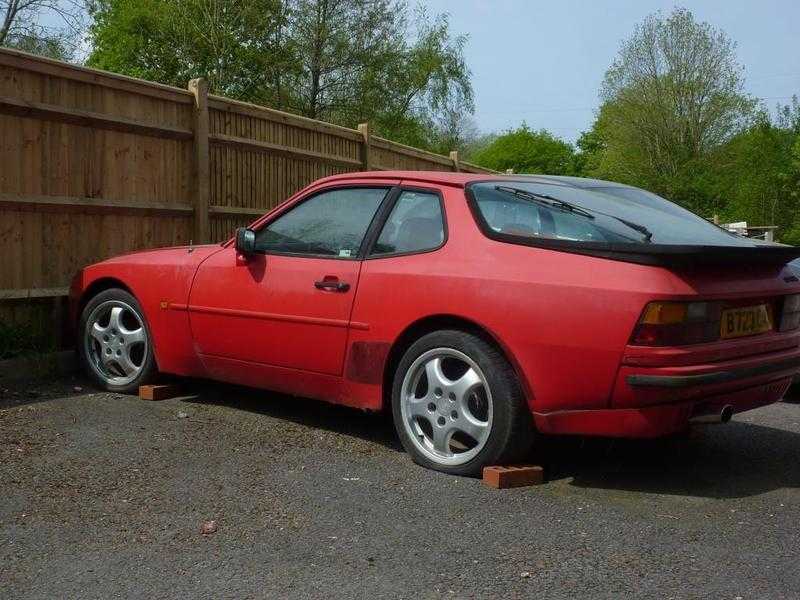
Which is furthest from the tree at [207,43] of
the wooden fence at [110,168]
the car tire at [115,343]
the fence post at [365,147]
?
the car tire at [115,343]

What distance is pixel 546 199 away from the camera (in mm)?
4750

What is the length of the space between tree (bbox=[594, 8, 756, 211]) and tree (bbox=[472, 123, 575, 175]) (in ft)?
157

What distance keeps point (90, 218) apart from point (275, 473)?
13.2 ft

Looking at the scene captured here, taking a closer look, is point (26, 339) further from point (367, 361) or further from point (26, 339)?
point (367, 361)

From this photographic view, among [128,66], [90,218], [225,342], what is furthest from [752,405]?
[128,66]

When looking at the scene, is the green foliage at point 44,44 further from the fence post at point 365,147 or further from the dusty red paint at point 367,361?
the dusty red paint at point 367,361

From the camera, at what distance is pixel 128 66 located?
30438 mm

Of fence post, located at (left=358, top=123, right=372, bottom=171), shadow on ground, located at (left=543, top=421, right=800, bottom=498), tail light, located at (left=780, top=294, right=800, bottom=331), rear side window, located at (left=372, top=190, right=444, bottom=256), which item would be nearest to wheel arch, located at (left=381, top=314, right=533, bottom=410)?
rear side window, located at (left=372, top=190, right=444, bottom=256)

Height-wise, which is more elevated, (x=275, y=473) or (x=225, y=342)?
(x=225, y=342)

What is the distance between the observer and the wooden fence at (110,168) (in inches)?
277

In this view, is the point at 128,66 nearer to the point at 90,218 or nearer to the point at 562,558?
the point at 90,218

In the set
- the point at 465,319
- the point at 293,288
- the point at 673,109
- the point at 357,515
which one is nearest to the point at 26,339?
the point at 293,288

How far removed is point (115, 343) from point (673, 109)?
5198cm

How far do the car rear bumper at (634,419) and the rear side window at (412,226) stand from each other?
43.4 inches
